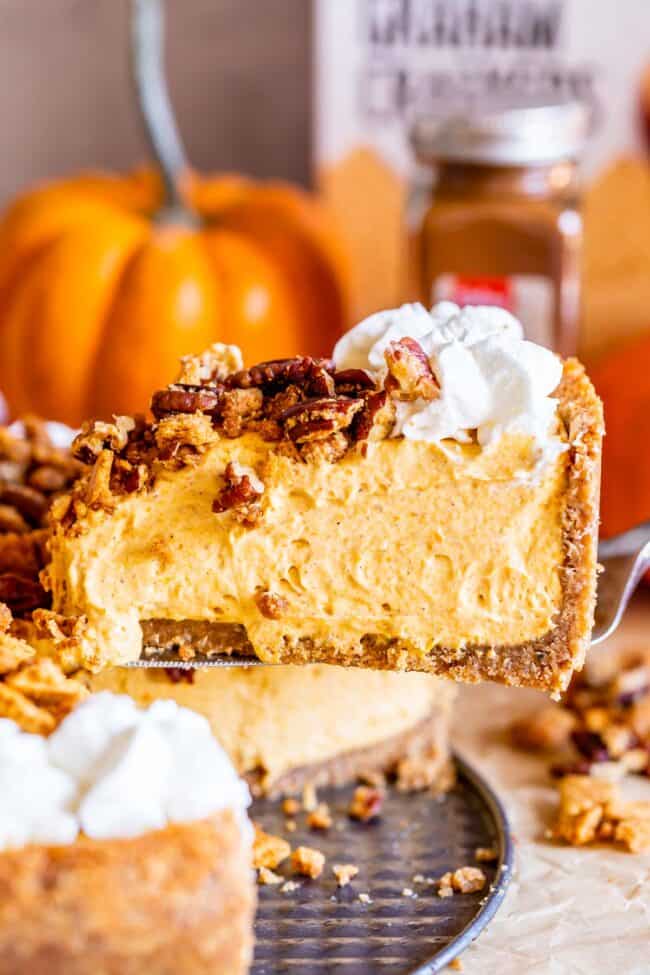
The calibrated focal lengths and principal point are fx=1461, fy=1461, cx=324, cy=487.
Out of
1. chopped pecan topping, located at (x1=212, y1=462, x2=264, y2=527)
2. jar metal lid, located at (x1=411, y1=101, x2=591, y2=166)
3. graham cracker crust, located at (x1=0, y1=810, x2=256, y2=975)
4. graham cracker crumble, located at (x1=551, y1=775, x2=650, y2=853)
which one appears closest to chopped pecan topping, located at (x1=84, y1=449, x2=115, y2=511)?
chopped pecan topping, located at (x1=212, y1=462, x2=264, y2=527)

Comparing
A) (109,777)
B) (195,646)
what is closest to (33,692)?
(109,777)

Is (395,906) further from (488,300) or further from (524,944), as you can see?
(488,300)

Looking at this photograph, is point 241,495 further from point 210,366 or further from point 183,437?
point 210,366

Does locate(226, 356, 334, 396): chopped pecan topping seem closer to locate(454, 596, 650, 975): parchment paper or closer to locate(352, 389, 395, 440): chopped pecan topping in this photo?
locate(352, 389, 395, 440): chopped pecan topping

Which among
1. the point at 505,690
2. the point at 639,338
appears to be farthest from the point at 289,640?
the point at 639,338

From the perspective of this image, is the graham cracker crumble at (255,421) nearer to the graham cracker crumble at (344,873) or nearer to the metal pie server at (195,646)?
the metal pie server at (195,646)
